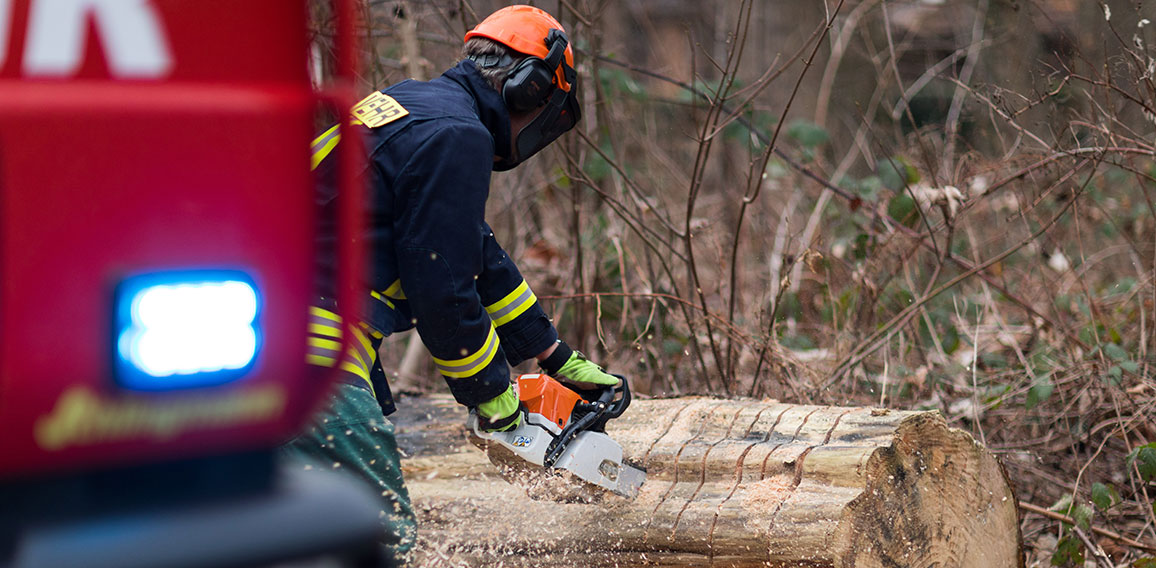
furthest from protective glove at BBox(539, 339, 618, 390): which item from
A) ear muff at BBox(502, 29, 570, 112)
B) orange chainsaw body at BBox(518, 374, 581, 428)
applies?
ear muff at BBox(502, 29, 570, 112)

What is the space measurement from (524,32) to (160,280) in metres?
1.90

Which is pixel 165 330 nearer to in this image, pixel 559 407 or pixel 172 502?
pixel 172 502

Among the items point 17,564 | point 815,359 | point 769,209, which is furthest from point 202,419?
point 769,209

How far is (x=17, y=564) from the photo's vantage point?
0.97 metres

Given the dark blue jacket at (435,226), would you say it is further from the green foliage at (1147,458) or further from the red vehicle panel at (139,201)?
the green foliage at (1147,458)

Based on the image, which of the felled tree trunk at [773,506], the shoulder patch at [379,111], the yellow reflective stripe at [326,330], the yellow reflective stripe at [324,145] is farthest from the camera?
the felled tree trunk at [773,506]

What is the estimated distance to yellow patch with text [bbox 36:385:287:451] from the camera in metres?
0.99

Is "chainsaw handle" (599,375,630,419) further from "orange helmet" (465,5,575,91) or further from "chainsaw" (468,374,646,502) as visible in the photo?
"orange helmet" (465,5,575,91)

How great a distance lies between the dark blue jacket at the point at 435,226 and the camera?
7.87 ft

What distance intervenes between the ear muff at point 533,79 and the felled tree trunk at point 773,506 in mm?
1185

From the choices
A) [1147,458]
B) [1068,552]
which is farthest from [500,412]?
[1147,458]

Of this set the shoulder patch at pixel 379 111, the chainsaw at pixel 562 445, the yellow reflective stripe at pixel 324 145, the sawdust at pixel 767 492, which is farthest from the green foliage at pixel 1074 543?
the yellow reflective stripe at pixel 324 145

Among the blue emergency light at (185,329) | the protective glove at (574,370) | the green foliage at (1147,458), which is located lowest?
the green foliage at (1147,458)

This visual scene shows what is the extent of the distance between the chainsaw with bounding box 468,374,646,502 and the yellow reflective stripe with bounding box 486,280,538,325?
9.2 inches
